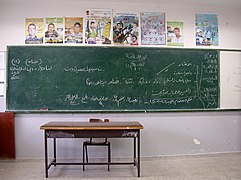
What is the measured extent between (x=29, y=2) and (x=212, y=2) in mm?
3324

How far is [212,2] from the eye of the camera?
4.21 metres

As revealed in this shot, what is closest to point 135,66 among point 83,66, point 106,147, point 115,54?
point 115,54

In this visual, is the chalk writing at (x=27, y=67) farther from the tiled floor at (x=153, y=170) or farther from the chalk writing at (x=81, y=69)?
the tiled floor at (x=153, y=170)

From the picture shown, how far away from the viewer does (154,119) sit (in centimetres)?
430

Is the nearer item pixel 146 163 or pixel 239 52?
pixel 146 163

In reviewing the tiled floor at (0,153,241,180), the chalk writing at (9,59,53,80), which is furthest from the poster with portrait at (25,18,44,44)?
the tiled floor at (0,153,241,180)

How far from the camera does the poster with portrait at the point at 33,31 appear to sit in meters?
4.14

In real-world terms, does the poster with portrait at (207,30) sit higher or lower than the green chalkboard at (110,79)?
higher

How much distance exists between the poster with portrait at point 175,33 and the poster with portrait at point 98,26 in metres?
1.11

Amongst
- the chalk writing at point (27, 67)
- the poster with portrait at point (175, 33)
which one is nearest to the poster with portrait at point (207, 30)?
the poster with portrait at point (175, 33)

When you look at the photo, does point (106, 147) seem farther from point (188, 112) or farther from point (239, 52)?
point (239, 52)

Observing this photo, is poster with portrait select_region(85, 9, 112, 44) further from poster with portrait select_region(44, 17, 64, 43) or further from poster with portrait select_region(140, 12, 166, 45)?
poster with portrait select_region(140, 12, 166, 45)

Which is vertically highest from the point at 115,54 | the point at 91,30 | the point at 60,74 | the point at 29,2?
the point at 29,2

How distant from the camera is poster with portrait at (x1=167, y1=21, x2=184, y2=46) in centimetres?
431
